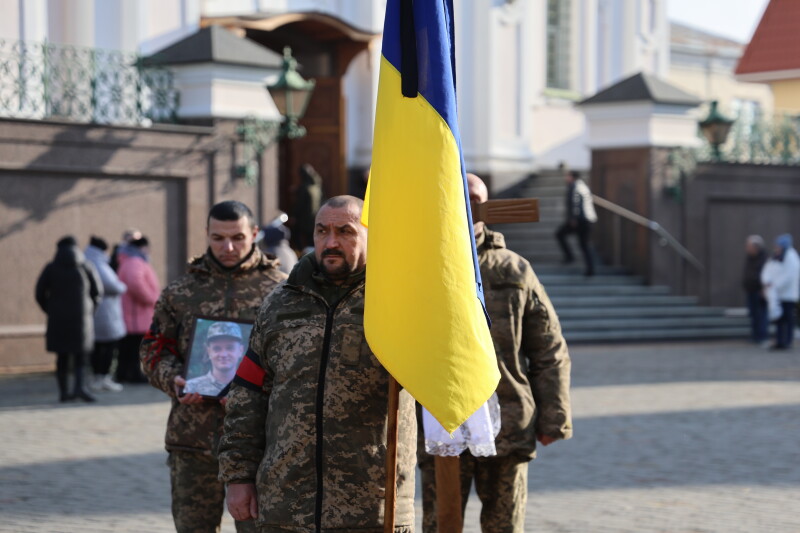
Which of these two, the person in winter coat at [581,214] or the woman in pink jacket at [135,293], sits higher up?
the person in winter coat at [581,214]

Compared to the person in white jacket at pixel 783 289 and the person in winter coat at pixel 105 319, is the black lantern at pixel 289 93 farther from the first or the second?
the person in white jacket at pixel 783 289

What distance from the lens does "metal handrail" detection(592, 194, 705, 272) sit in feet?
77.5

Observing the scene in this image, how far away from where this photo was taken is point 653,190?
77.7ft

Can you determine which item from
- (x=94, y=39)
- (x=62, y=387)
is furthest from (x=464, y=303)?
(x=94, y=39)

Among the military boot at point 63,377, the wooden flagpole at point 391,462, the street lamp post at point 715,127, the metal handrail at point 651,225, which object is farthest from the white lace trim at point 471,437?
the street lamp post at point 715,127

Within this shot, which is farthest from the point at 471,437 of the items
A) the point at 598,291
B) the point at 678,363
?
the point at 598,291

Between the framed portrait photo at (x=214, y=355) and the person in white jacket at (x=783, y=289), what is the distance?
53.2 feet

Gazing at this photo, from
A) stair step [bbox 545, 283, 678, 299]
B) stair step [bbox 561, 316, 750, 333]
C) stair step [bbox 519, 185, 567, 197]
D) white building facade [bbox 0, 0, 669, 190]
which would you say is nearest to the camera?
white building facade [bbox 0, 0, 669, 190]

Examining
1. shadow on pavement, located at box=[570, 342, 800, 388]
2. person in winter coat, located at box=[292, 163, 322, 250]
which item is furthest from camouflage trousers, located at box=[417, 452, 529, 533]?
person in winter coat, located at box=[292, 163, 322, 250]

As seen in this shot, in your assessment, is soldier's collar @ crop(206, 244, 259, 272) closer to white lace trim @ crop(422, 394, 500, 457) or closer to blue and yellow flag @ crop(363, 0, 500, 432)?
white lace trim @ crop(422, 394, 500, 457)

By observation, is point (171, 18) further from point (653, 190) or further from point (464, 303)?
point (464, 303)

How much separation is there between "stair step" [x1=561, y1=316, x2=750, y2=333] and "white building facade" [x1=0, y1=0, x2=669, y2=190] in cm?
415

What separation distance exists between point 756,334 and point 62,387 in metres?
11.7

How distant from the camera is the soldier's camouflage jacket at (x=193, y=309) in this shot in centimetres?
619
